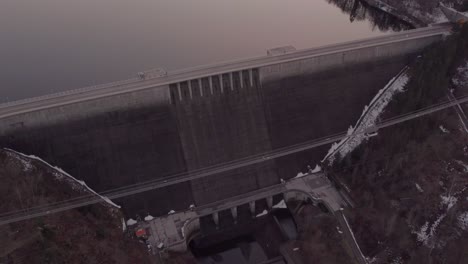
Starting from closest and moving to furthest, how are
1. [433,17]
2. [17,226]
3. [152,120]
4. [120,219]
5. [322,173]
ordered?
[17,226]
[120,219]
[152,120]
[322,173]
[433,17]

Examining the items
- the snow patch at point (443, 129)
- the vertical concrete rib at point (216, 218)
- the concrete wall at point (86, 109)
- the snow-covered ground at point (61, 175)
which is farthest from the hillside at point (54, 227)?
the snow patch at point (443, 129)

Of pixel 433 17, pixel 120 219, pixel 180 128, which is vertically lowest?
pixel 120 219

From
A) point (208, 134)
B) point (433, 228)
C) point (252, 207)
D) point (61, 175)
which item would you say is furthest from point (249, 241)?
point (61, 175)

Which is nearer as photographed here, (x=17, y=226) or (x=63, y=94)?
(x=17, y=226)

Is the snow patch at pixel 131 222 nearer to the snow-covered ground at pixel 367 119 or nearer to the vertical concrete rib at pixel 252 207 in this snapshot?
the vertical concrete rib at pixel 252 207

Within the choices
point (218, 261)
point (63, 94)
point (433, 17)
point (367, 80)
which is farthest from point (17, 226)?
point (433, 17)

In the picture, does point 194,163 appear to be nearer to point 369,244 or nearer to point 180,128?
point 180,128

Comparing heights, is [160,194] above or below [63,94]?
below
